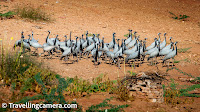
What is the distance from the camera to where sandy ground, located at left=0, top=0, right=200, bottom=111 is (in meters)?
9.23

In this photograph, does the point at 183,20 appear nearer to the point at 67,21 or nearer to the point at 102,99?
the point at 67,21

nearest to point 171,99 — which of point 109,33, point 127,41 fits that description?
point 127,41

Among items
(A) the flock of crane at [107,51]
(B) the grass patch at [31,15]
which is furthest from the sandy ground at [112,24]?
(B) the grass patch at [31,15]

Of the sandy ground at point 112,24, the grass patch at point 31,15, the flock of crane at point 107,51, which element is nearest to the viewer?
the sandy ground at point 112,24

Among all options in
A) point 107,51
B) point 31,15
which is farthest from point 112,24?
point 107,51

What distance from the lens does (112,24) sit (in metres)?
15.6

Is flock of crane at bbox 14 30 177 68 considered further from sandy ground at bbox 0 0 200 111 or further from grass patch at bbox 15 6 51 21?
grass patch at bbox 15 6 51 21

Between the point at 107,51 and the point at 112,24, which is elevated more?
the point at 112,24

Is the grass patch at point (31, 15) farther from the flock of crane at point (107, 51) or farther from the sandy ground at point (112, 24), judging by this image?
the flock of crane at point (107, 51)

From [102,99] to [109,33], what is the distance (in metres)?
7.91

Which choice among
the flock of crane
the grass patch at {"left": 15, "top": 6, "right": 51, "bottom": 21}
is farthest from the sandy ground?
the grass patch at {"left": 15, "top": 6, "right": 51, "bottom": 21}

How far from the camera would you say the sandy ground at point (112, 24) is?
9.23 meters

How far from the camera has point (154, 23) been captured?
16406mm

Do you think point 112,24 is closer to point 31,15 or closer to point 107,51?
point 31,15
